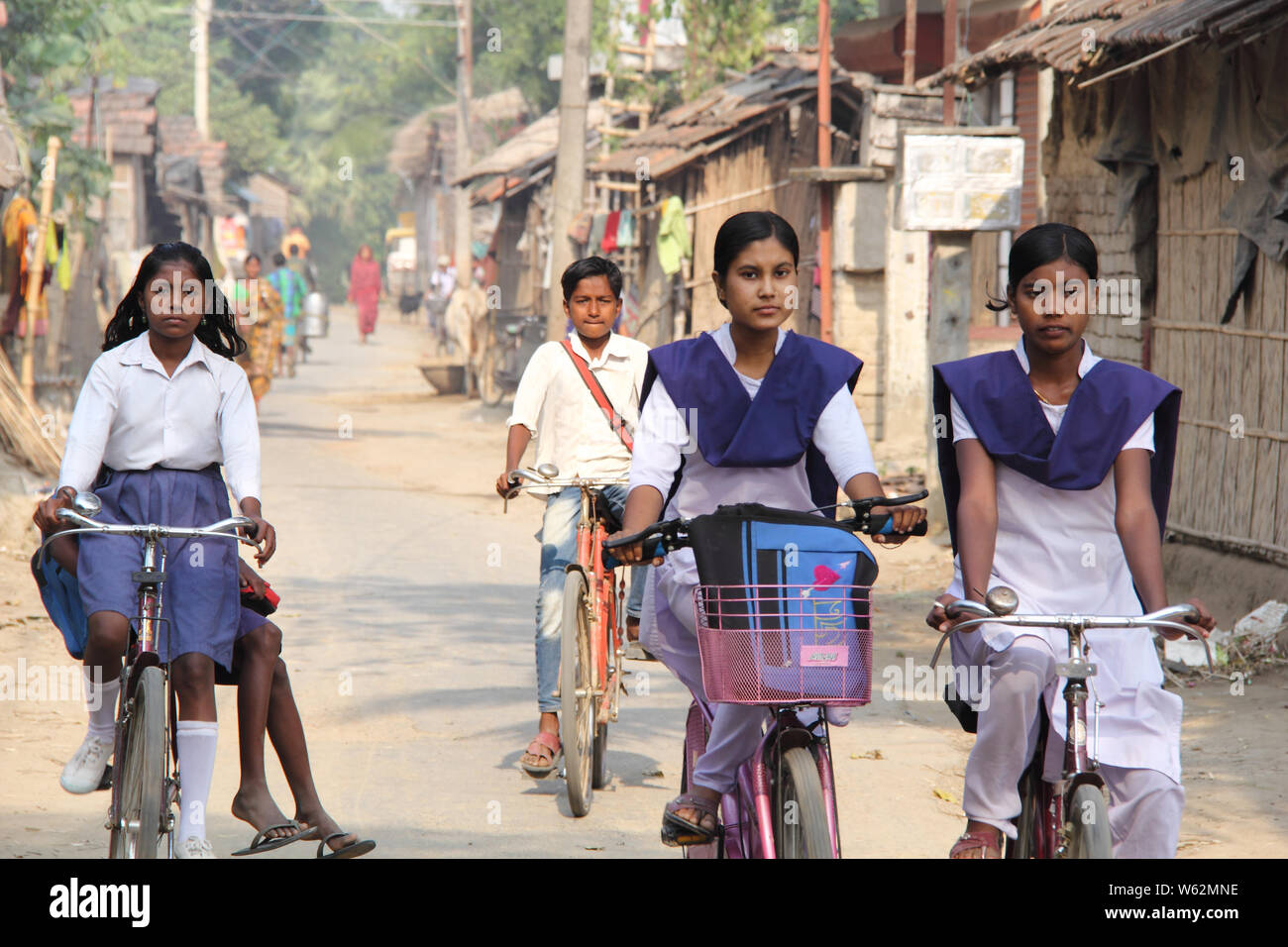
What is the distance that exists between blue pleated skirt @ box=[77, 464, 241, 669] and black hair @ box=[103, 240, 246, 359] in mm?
442

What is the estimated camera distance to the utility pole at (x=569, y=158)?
53.9ft

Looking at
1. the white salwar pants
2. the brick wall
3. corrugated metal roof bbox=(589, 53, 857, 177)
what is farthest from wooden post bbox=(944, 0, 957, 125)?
the white salwar pants

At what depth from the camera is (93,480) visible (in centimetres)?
440

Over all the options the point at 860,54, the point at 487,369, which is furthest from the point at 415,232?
the point at 860,54

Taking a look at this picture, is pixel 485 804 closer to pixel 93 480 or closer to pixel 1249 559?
pixel 93 480

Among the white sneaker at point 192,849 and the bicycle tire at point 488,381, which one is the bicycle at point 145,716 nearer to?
the white sneaker at point 192,849

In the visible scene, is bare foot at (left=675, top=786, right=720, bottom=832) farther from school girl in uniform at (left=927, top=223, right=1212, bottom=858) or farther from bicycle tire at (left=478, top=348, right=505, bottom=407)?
bicycle tire at (left=478, top=348, right=505, bottom=407)

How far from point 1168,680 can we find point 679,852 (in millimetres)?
3577

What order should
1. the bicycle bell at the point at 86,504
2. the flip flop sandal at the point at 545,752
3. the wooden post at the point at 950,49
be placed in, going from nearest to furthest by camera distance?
the bicycle bell at the point at 86,504 < the flip flop sandal at the point at 545,752 < the wooden post at the point at 950,49

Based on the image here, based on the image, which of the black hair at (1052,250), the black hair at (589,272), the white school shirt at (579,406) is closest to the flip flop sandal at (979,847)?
the black hair at (1052,250)

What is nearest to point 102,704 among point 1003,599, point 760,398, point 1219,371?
point 760,398

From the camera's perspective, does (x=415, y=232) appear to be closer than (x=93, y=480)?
No

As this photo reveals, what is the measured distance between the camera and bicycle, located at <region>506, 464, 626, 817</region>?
224 inches

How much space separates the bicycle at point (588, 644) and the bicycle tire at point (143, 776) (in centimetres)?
183
